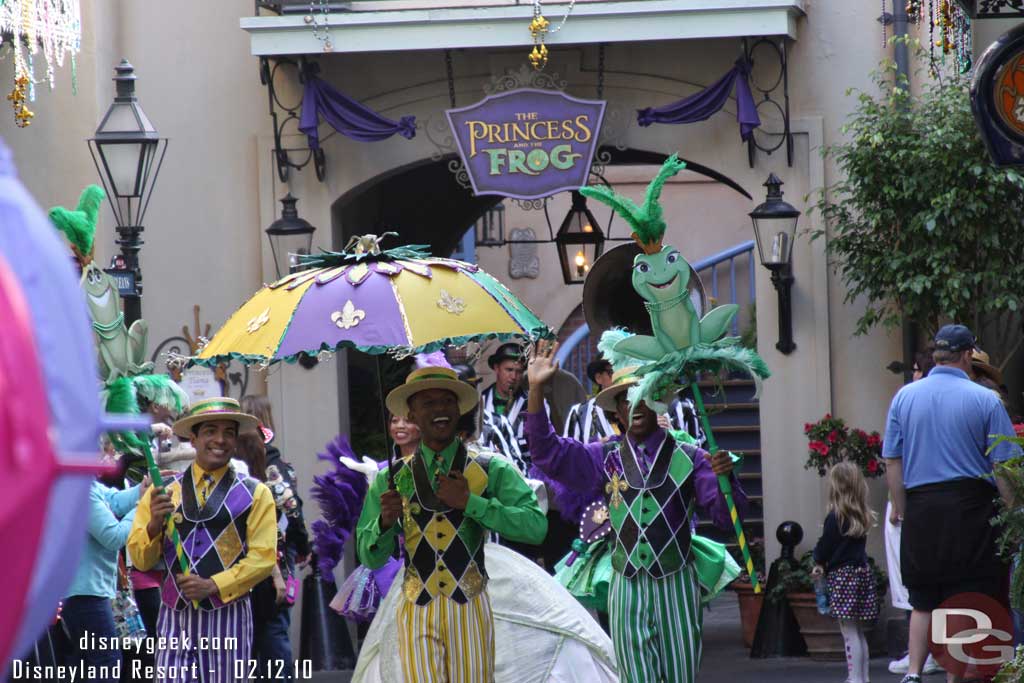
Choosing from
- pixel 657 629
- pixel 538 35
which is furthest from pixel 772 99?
pixel 657 629

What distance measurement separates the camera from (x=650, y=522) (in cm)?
721

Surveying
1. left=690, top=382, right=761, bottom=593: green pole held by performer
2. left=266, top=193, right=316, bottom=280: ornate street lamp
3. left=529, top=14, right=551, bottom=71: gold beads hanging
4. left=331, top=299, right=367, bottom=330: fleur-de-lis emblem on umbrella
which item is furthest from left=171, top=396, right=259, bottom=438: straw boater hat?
left=529, top=14, right=551, bottom=71: gold beads hanging

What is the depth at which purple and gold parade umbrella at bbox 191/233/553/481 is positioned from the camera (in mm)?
6426

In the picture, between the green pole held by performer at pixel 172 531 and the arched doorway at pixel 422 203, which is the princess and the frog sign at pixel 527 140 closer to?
the arched doorway at pixel 422 203

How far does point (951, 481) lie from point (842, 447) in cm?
342

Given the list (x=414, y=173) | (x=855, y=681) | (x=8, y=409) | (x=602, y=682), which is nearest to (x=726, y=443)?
(x=414, y=173)

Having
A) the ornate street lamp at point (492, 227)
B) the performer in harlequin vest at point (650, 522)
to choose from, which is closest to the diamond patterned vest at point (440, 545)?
the performer in harlequin vest at point (650, 522)

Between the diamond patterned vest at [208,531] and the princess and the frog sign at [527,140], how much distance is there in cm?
483

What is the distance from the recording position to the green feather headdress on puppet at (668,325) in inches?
271

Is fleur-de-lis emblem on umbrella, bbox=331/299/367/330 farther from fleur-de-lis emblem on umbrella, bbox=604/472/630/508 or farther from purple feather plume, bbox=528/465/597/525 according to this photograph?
purple feather plume, bbox=528/465/597/525

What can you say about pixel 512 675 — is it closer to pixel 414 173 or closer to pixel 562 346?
pixel 414 173

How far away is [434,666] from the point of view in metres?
6.66

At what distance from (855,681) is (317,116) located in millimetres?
5316

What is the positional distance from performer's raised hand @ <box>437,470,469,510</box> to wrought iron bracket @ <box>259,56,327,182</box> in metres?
5.94
